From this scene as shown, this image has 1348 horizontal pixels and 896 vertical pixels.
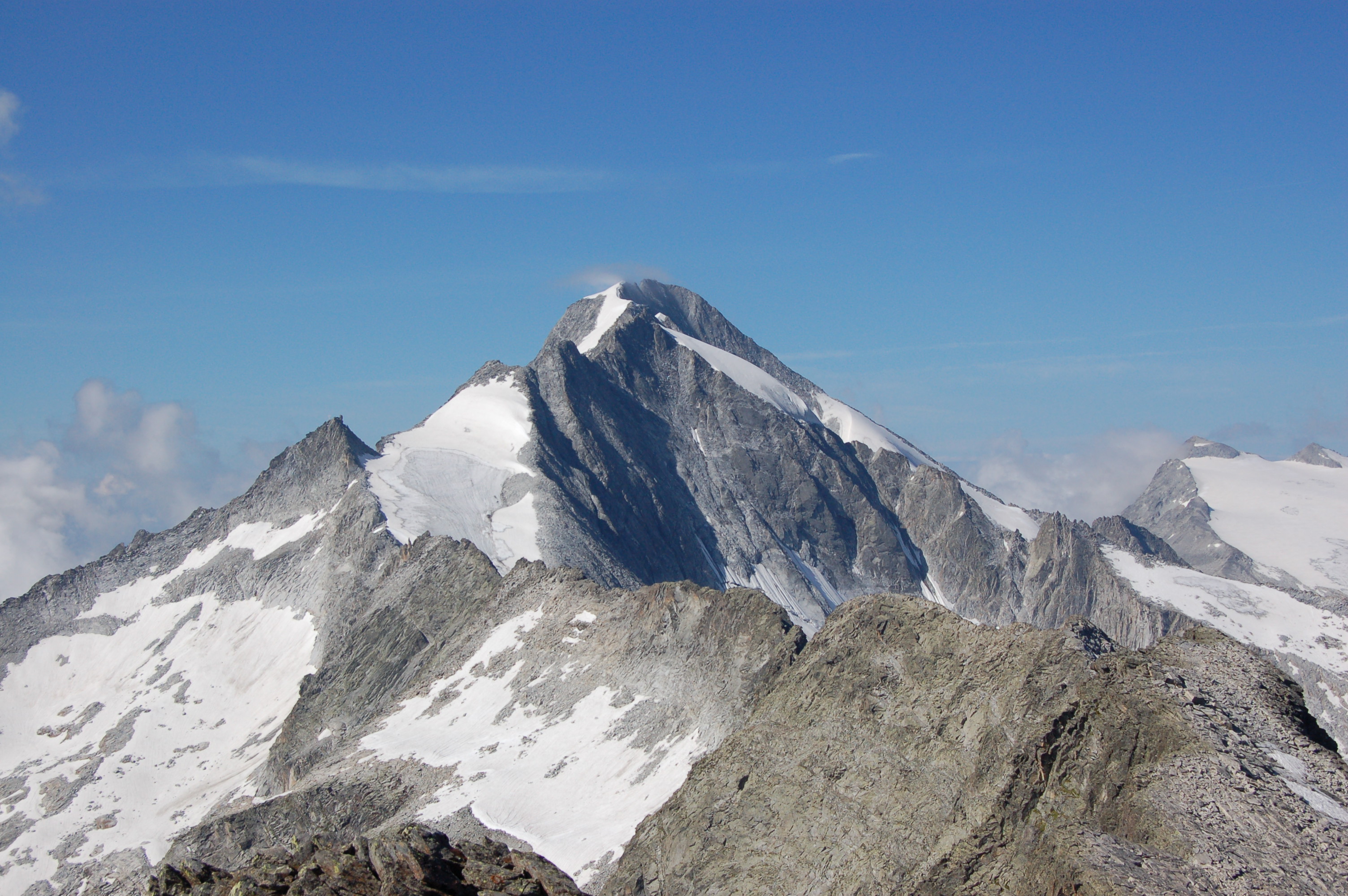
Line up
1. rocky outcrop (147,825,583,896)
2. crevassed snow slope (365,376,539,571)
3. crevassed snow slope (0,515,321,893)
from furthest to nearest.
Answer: crevassed snow slope (365,376,539,571) → crevassed snow slope (0,515,321,893) → rocky outcrop (147,825,583,896)

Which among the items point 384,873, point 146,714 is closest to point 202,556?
point 146,714

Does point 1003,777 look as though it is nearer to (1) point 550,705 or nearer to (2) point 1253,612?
(1) point 550,705

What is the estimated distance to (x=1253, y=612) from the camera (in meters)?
152

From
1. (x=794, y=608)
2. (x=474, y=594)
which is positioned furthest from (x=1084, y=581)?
(x=474, y=594)

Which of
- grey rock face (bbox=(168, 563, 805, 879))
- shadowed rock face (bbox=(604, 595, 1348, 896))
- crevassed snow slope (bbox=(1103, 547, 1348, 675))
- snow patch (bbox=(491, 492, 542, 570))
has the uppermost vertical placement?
snow patch (bbox=(491, 492, 542, 570))

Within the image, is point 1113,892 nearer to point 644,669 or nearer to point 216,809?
point 644,669

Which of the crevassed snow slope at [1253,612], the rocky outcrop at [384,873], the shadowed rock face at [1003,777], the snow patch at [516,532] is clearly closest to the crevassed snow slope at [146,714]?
the snow patch at [516,532]

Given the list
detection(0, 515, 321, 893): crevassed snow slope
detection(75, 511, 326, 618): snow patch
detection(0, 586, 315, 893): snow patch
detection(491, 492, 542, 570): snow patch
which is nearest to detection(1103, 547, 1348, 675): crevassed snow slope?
detection(491, 492, 542, 570): snow patch

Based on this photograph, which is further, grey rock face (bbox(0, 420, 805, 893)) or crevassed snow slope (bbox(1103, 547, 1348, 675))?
crevassed snow slope (bbox(1103, 547, 1348, 675))

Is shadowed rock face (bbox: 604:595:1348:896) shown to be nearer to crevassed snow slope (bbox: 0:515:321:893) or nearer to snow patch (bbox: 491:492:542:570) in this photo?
crevassed snow slope (bbox: 0:515:321:893)

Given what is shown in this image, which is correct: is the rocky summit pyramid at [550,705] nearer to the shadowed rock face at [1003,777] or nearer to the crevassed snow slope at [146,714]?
the shadowed rock face at [1003,777]

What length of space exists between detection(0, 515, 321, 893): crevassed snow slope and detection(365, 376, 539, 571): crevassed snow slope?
11709 mm

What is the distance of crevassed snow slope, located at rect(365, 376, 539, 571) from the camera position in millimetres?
117500

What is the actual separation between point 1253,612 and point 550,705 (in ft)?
397
